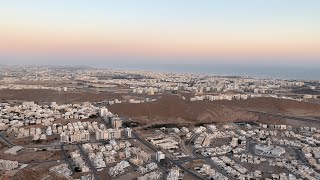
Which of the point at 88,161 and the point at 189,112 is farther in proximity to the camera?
the point at 189,112

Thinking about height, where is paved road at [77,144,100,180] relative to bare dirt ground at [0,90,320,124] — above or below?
below

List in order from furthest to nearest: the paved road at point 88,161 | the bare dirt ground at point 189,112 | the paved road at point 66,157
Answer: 1. the bare dirt ground at point 189,112
2. the paved road at point 66,157
3. the paved road at point 88,161

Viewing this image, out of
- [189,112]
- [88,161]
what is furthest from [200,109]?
[88,161]

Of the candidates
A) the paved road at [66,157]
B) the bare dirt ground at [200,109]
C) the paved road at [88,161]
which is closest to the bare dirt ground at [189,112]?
the bare dirt ground at [200,109]

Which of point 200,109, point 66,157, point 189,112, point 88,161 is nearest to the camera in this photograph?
point 88,161

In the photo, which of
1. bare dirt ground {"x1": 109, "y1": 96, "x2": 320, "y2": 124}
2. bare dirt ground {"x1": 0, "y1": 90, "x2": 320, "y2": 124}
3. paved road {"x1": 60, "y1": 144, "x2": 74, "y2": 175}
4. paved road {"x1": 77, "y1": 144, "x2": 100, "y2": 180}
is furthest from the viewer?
bare dirt ground {"x1": 0, "y1": 90, "x2": 320, "y2": 124}

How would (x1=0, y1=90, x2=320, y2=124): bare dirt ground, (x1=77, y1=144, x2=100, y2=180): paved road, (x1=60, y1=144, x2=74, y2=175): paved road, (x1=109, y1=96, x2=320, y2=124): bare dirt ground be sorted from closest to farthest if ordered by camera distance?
1. (x1=77, y1=144, x2=100, y2=180): paved road
2. (x1=60, y1=144, x2=74, y2=175): paved road
3. (x1=109, y1=96, x2=320, y2=124): bare dirt ground
4. (x1=0, y1=90, x2=320, y2=124): bare dirt ground

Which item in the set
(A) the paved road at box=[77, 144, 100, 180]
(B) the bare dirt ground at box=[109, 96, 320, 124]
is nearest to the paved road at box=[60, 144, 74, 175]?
(A) the paved road at box=[77, 144, 100, 180]

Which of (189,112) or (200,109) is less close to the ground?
(200,109)

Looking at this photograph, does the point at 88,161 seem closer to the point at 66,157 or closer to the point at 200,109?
the point at 66,157

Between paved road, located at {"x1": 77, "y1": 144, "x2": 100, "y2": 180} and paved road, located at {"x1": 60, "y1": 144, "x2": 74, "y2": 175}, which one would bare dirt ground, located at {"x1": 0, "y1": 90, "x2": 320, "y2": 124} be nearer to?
paved road, located at {"x1": 77, "y1": 144, "x2": 100, "y2": 180}

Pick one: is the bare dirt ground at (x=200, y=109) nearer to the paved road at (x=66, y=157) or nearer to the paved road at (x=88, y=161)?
the paved road at (x=88, y=161)
